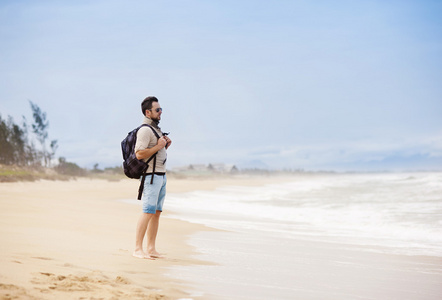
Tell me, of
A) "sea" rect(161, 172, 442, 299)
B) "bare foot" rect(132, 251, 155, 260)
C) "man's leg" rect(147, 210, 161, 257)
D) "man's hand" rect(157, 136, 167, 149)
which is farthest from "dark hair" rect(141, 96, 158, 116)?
"sea" rect(161, 172, 442, 299)

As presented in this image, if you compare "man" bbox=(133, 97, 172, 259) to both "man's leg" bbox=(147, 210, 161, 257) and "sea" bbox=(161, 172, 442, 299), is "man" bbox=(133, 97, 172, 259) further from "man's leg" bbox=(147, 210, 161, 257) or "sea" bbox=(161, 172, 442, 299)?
"sea" bbox=(161, 172, 442, 299)

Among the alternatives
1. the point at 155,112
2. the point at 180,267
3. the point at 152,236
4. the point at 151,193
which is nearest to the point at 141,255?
the point at 152,236

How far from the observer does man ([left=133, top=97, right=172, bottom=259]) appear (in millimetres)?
5207

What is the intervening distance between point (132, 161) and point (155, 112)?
0.60m

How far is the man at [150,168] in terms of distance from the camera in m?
5.21

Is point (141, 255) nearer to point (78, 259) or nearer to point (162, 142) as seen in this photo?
point (78, 259)

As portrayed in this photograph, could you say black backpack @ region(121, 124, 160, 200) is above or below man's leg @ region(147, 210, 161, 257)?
above

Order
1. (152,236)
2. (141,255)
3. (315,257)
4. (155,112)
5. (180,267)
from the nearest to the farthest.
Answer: (180,267)
(141,255)
(155,112)
(152,236)
(315,257)

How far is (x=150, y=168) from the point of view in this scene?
17.4ft

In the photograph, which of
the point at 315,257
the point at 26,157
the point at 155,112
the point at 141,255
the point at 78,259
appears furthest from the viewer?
the point at 26,157

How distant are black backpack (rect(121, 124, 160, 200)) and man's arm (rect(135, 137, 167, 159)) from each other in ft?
0.23

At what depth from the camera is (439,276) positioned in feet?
17.0

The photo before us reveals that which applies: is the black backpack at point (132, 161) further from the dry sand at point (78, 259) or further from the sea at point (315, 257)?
the sea at point (315, 257)

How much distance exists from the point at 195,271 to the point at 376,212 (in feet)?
30.4
